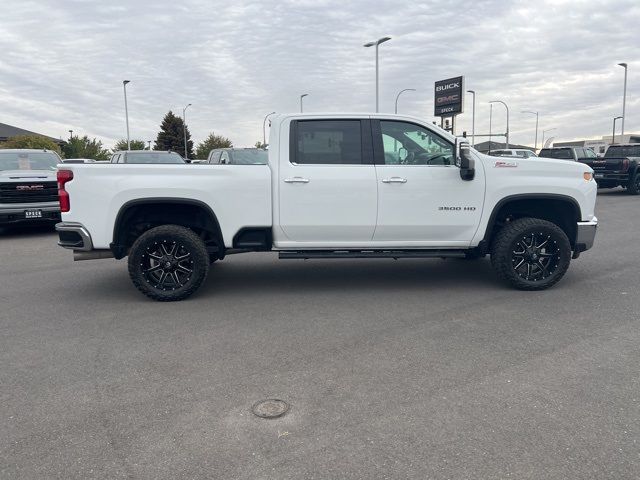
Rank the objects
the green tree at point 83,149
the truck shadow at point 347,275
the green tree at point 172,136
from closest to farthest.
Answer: the truck shadow at point 347,275, the green tree at point 83,149, the green tree at point 172,136

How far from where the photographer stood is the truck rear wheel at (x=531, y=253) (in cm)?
618

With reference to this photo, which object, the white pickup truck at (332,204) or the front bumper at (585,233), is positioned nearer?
the white pickup truck at (332,204)

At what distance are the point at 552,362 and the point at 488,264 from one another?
155 inches

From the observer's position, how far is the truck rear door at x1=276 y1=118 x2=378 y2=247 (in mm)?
5910

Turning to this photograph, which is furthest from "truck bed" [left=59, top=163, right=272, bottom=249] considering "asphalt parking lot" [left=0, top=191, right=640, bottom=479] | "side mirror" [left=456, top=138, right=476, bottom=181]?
"side mirror" [left=456, top=138, right=476, bottom=181]

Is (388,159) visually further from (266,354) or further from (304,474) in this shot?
(304,474)

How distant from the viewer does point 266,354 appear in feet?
14.2

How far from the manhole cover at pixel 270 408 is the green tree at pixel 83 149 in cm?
5543

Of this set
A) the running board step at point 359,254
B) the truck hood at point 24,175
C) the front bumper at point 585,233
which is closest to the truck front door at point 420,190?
the running board step at point 359,254

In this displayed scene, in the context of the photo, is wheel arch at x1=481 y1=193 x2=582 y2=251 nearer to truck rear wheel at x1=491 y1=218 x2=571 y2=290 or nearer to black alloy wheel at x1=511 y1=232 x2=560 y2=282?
truck rear wheel at x1=491 y1=218 x2=571 y2=290

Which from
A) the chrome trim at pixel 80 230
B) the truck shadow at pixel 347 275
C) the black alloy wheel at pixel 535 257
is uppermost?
the chrome trim at pixel 80 230

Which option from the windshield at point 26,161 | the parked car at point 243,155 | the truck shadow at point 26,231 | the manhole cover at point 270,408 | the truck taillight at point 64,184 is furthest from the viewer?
the parked car at point 243,155

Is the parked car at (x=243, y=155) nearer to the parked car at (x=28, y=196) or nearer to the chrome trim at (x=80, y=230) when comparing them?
the parked car at (x=28, y=196)

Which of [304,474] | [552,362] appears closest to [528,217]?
[552,362]
